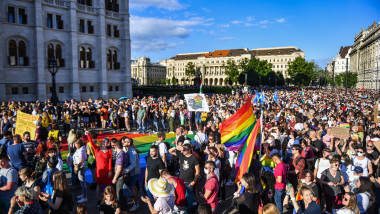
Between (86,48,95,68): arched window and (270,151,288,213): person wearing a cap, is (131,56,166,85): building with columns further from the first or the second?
(270,151,288,213): person wearing a cap

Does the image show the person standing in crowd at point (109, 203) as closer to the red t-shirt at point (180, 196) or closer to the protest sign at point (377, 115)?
the red t-shirt at point (180, 196)

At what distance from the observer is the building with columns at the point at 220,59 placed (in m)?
136

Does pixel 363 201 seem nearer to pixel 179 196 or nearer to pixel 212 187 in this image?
pixel 212 187

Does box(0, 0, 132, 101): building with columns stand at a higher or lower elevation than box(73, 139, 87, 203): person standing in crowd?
higher

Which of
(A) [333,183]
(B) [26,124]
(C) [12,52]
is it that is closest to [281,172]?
(A) [333,183]

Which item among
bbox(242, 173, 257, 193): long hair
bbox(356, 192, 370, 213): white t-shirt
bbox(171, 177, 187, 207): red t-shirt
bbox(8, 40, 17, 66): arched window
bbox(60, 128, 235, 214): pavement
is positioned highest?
bbox(8, 40, 17, 66): arched window

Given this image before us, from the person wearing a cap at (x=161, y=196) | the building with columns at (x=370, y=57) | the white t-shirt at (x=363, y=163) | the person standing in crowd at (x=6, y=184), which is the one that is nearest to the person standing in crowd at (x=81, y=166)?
the person standing in crowd at (x=6, y=184)

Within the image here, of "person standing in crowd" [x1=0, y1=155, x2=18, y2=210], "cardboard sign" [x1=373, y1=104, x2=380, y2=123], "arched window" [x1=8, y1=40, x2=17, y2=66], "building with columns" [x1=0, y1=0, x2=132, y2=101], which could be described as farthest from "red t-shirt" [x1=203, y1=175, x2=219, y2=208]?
"arched window" [x1=8, y1=40, x2=17, y2=66]

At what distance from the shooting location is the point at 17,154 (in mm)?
7086

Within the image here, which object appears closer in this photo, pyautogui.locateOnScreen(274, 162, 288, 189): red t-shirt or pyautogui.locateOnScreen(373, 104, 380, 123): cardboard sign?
pyautogui.locateOnScreen(274, 162, 288, 189): red t-shirt

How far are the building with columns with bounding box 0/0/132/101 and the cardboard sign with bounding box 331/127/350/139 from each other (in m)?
30.8

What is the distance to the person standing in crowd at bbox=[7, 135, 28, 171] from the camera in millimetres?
7059

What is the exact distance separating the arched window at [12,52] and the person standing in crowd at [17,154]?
27507 mm

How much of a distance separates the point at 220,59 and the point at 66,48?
115m
